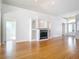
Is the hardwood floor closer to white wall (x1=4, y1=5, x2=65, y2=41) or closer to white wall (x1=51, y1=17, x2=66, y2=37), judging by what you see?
white wall (x1=4, y1=5, x2=65, y2=41)

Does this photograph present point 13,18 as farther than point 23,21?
No

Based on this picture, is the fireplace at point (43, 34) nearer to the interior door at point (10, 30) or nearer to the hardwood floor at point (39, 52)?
the interior door at point (10, 30)

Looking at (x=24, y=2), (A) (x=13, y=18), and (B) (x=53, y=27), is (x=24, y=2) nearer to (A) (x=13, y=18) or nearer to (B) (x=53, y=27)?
(A) (x=13, y=18)

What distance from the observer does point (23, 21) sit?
8.98m

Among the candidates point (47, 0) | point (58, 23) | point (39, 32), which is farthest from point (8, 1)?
point (58, 23)

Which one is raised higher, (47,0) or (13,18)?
(47,0)

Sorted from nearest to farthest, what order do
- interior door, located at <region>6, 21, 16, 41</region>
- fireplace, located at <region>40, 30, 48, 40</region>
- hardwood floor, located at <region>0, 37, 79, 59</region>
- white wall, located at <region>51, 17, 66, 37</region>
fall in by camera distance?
1. hardwood floor, located at <region>0, 37, 79, 59</region>
2. interior door, located at <region>6, 21, 16, 41</region>
3. fireplace, located at <region>40, 30, 48, 40</region>
4. white wall, located at <region>51, 17, 66, 37</region>

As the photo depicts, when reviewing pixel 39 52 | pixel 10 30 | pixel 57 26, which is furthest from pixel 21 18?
pixel 57 26

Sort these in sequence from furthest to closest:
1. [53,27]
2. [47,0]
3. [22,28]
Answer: [53,27] < [22,28] < [47,0]

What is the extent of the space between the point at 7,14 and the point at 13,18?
0.55m

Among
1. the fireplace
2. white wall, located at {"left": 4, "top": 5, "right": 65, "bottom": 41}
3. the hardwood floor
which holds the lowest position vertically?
the hardwood floor

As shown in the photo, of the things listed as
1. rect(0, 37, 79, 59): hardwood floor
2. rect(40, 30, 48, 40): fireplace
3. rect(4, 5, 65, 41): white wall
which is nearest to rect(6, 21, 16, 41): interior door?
rect(4, 5, 65, 41): white wall

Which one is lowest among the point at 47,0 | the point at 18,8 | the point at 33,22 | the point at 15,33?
the point at 15,33

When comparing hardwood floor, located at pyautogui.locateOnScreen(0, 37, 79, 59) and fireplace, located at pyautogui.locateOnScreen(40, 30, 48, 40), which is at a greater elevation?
fireplace, located at pyautogui.locateOnScreen(40, 30, 48, 40)
